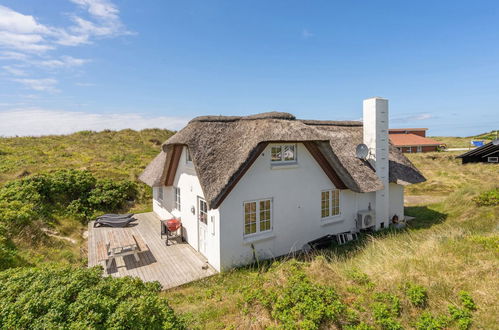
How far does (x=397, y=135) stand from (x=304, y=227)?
1880 inches

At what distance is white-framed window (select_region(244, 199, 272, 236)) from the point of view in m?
8.98

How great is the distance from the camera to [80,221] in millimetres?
14273

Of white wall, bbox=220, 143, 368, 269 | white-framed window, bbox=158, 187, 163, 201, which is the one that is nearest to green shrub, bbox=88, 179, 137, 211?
white-framed window, bbox=158, 187, 163, 201

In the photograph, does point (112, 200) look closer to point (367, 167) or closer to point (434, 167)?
point (367, 167)

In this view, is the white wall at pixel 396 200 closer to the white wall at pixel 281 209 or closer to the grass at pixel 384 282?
the white wall at pixel 281 209

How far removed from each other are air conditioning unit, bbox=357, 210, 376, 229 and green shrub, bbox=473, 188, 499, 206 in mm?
7038

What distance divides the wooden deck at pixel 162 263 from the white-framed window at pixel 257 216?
1.94 meters

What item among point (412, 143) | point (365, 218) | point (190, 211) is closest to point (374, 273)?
point (365, 218)

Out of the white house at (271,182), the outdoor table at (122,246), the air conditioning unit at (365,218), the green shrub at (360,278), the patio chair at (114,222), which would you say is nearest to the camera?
the green shrub at (360,278)

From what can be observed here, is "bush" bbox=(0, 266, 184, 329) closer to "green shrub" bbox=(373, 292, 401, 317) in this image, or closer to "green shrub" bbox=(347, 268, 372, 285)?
"green shrub" bbox=(373, 292, 401, 317)

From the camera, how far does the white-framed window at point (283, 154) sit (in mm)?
9508

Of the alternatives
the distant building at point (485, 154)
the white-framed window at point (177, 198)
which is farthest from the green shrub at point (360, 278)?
the distant building at point (485, 154)

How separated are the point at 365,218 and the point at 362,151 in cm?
318

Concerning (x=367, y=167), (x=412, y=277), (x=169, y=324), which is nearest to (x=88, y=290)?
(x=169, y=324)
